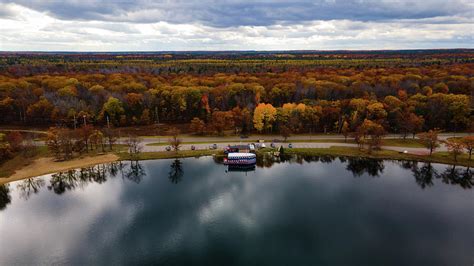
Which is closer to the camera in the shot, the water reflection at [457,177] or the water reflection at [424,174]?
the water reflection at [457,177]

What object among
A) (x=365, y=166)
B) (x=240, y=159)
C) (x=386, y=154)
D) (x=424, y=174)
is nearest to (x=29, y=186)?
(x=240, y=159)

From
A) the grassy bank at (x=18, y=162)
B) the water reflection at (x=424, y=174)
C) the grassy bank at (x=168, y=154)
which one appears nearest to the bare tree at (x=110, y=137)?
the grassy bank at (x=168, y=154)

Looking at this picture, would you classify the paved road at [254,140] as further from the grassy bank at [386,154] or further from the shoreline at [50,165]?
the shoreline at [50,165]

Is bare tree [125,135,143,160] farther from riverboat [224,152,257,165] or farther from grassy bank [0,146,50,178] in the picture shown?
riverboat [224,152,257,165]

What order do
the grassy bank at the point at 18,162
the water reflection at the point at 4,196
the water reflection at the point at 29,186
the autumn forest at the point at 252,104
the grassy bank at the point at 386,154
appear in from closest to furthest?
the water reflection at the point at 4,196
the water reflection at the point at 29,186
the grassy bank at the point at 18,162
the grassy bank at the point at 386,154
the autumn forest at the point at 252,104

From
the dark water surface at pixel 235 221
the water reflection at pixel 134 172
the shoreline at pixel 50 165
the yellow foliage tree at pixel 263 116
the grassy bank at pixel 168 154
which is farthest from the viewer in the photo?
the yellow foliage tree at pixel 263 116

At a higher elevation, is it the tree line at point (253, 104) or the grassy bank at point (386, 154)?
the tree line at point (253, 104)

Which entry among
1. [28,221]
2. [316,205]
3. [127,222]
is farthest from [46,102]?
[316,205]
